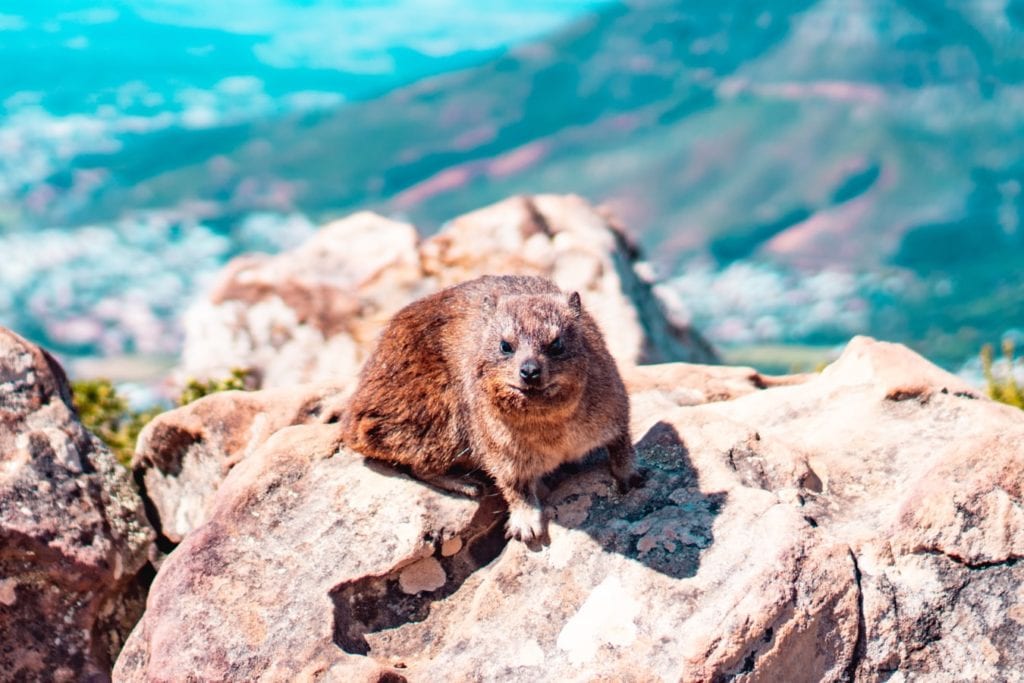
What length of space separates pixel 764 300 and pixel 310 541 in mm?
19598

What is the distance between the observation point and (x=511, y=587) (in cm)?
594

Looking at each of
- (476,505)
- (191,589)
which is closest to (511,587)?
(476,505)

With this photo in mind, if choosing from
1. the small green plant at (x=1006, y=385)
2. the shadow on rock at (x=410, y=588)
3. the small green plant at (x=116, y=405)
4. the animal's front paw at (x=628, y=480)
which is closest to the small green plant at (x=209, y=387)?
the small green plant at (x=116, y=405)

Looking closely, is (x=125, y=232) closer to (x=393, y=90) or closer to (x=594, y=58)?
(x=393, y=90)

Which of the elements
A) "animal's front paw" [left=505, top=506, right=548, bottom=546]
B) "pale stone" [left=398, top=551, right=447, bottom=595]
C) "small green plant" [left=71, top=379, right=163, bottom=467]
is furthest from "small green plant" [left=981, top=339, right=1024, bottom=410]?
"small green plant" [left=71, top=379, right=163, bottom=467]

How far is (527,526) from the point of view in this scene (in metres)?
6.12

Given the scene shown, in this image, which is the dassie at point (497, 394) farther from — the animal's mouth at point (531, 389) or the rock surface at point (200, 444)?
the rock surface at point (200, 444)

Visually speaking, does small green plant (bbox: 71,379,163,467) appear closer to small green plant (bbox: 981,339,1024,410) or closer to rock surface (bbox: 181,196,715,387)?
rock surface (bbox: 181,196,715,387)

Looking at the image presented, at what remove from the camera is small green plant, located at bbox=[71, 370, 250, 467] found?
988 cm

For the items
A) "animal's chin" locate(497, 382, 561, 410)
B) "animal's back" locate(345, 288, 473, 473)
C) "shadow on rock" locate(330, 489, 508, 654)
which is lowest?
"shadow on rock" locate(330, 489, 508, 654)

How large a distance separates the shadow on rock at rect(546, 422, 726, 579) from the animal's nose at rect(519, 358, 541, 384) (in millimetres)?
958

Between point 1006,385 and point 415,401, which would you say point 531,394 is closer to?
point 415,401

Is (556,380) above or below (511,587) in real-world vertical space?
above

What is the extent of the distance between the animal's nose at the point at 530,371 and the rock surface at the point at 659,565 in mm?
959
